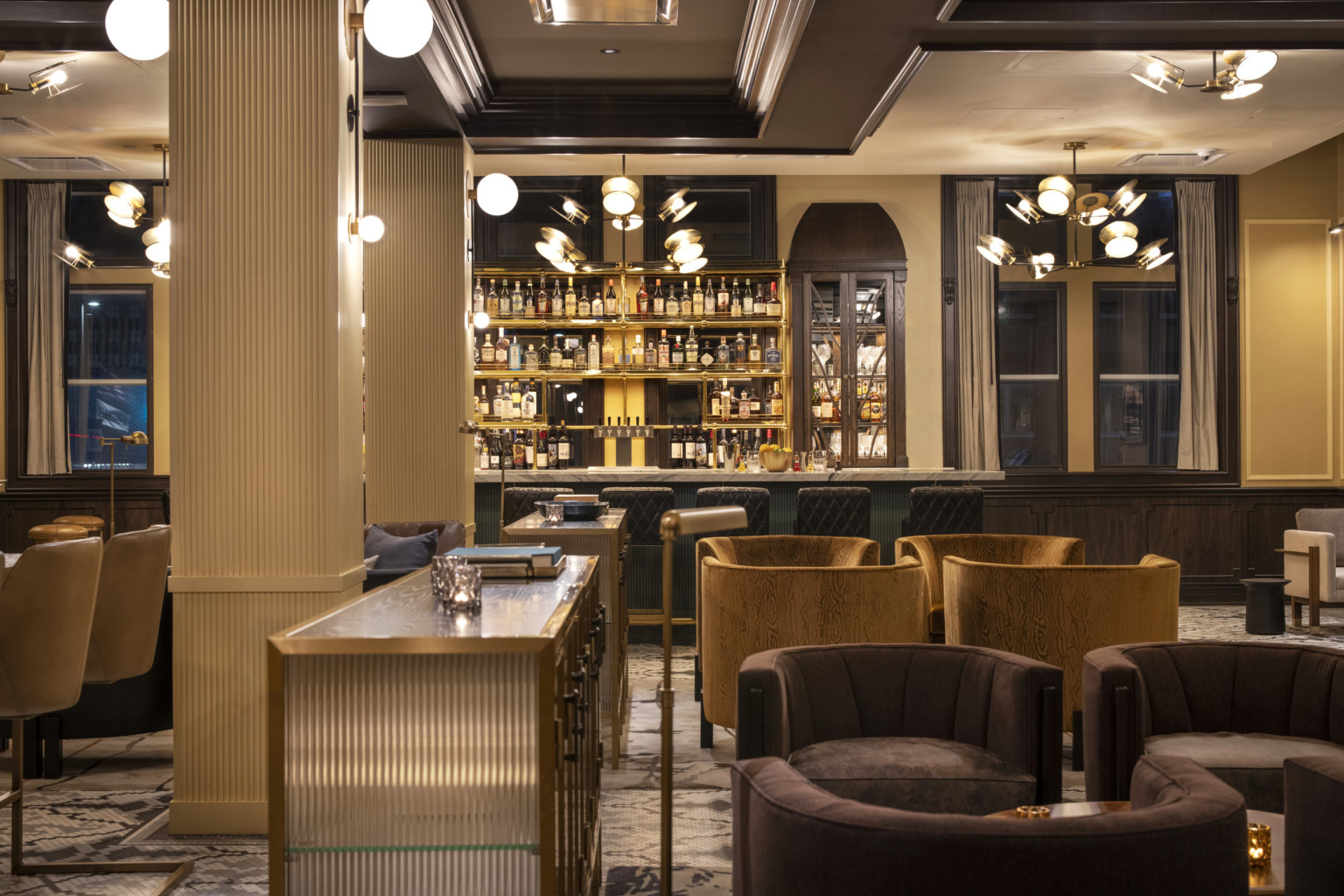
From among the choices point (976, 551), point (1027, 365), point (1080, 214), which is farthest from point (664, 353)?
point (976, 551)

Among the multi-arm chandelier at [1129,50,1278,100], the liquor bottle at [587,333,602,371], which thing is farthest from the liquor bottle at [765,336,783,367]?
the multi-arm chandelier at [1129,50,1278,100]

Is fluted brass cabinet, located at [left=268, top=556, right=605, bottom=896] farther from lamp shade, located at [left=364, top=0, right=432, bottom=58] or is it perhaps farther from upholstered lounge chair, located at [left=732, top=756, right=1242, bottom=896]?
lamp shade, located at [left=364, top=0, right=432, bottom=58]

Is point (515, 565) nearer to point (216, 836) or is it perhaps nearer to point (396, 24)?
point (216, 836)

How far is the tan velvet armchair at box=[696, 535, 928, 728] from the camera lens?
387cm

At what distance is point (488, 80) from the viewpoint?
6.26 metres

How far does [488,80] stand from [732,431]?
12.1 feet

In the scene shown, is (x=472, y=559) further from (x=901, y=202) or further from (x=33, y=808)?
(x=901, y=202)

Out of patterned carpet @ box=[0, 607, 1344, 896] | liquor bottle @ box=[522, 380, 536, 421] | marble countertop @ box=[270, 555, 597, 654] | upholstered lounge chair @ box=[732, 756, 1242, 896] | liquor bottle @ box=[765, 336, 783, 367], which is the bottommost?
patterned carpet @ box=[0, 607, 1344, 896]

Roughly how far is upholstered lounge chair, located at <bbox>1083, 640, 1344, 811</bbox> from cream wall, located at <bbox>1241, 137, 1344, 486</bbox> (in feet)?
22.4

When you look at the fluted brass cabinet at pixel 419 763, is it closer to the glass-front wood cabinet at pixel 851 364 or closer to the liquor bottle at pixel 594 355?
the liquor bottle at pixel 594 355

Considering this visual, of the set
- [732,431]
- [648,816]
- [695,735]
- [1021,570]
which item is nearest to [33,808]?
[648,816]

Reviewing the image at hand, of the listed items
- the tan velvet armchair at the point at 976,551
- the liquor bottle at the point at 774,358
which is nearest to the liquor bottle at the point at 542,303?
the liquor bottle at the point at 774,358

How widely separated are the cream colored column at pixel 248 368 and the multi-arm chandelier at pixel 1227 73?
444 cm

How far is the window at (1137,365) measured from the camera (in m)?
9.12
